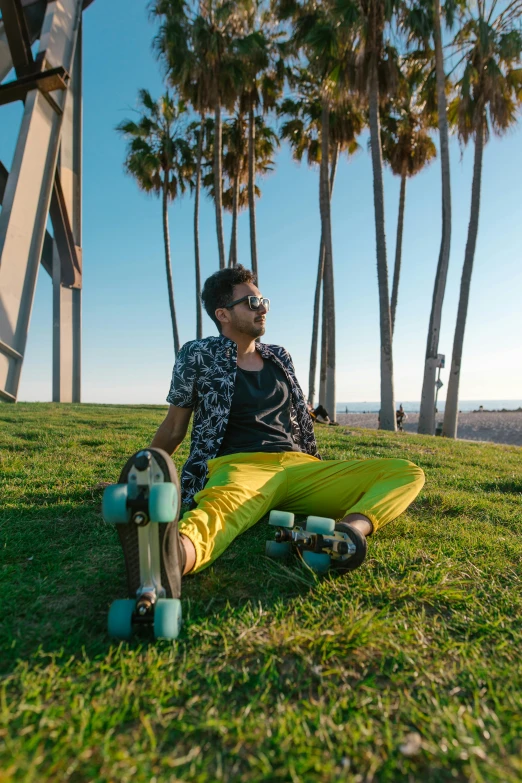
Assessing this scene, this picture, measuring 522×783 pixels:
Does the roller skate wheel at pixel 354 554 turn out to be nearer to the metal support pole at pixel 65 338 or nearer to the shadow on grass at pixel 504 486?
the shadow on grass at pixel 504 486

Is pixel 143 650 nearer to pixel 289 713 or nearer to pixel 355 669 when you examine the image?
pixel 289 713

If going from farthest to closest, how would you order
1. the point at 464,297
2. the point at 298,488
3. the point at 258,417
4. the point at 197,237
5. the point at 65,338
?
the point at 197,237
the point at 65,338
the point at 464,297
the point at 258,417
the point at 298,488

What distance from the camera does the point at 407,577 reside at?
206 centimetres

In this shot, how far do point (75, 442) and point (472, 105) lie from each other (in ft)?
53.6

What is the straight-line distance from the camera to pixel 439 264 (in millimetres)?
14789

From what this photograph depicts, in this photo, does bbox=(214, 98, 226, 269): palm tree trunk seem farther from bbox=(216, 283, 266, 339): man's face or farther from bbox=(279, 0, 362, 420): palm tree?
bbox=(216, 283, 266, 339): man's face

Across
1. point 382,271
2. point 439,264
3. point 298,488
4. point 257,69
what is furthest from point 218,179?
point 298,488

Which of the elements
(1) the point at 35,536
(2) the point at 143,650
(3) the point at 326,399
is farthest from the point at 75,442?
(3) the point at 326,399

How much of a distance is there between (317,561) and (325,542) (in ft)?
0.35

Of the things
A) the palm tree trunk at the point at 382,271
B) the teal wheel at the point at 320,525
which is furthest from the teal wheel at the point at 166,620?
the palm tree trunk at the point at 382,271

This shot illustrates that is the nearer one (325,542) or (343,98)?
(325,542)

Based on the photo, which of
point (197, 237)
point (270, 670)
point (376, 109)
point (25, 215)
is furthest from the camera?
point (197, 237)

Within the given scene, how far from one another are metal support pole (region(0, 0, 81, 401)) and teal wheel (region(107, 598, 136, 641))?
28.6ft

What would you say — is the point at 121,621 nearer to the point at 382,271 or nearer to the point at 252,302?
the point at 252,302
